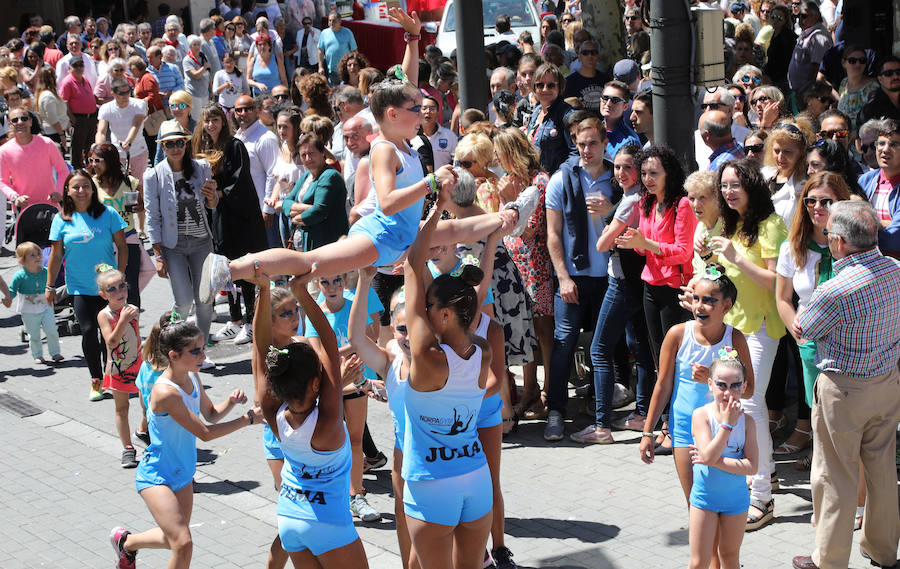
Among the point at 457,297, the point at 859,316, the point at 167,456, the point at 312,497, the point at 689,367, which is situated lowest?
the point at 167,456

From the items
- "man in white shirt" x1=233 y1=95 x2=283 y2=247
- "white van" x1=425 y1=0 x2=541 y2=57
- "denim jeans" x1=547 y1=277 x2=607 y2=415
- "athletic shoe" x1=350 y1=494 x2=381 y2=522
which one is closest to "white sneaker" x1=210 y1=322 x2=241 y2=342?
"man in white shirt" x1=233 y1=95 x2=283 y2=247

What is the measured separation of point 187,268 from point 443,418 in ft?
18.6

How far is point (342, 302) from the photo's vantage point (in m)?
6.80

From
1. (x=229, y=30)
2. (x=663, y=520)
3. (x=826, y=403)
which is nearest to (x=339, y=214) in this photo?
(x=663, y=520)

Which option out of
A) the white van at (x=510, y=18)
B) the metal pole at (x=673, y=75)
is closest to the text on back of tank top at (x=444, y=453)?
the metal pole at (x=673, y=75)

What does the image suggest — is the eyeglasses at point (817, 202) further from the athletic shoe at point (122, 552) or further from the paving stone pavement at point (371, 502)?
the athletic shoe at point (122, 552)

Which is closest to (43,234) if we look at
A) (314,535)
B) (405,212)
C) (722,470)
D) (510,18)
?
(405,212)

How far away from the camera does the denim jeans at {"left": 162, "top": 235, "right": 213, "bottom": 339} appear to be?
32.1ft

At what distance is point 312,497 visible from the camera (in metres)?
4.67

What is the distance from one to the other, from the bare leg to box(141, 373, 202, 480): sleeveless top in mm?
2265

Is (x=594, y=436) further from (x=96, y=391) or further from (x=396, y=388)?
(x=96, y=391)

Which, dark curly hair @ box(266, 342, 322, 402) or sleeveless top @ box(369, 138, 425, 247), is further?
sleeveless top @ box(369, 138, 425, 247)

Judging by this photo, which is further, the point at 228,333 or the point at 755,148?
the point at 228,333

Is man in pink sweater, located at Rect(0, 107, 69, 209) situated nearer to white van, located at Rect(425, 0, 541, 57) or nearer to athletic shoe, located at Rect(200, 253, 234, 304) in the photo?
athletic shoe, located at Rect(200, 253, 234, 304)
